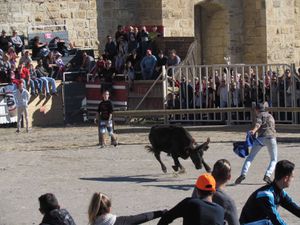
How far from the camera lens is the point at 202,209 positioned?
8.40 meters

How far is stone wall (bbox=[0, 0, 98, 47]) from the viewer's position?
1238 inches

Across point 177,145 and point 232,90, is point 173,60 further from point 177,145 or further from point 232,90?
point 177,145

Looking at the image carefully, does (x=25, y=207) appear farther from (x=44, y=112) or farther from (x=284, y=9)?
(x=284, y=9)

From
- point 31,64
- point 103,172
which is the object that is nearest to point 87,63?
point 31,64

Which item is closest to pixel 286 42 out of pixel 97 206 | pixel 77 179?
pixel 77 179

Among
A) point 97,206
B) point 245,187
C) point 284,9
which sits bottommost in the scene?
point 245,187

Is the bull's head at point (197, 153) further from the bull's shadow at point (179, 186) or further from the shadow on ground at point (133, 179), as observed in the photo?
the bull's shadow at point (179, 186)

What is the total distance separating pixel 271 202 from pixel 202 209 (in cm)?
80

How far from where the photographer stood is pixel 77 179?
57.6 ft

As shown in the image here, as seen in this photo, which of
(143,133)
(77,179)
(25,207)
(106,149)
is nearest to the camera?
(25,207)

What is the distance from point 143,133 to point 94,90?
4.73 m

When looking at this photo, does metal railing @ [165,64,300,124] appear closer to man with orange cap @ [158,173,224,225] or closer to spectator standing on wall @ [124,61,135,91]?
spectator standing on wall @ [124,61,135,91]

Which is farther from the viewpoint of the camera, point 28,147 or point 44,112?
point 44,112

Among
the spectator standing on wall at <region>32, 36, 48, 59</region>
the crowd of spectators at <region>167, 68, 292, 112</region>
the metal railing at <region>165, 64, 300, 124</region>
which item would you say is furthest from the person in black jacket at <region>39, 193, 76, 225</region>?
the spectator standing on wall at <region>32, 36, 48, 59</region>
